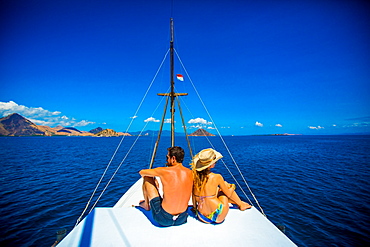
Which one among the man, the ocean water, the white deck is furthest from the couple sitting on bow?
the ocean water

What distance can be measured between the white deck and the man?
0.79 ft

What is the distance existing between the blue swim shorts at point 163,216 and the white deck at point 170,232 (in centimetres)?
12

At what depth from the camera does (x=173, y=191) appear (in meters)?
3.08

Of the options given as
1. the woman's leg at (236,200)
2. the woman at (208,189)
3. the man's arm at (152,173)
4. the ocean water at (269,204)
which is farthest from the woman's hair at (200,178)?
the ocean water at (269,204)

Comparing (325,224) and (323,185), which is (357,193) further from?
(325,224)

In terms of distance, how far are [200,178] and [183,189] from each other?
0.42 m

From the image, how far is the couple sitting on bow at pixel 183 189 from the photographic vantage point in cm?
310

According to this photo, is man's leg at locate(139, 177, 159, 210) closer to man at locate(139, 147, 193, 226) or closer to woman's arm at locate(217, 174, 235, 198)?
man at locate(139, 147, 193, 226)

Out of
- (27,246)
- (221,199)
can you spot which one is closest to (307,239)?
(221,199)

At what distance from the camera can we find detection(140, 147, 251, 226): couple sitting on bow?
122 inches

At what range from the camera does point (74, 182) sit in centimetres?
1229

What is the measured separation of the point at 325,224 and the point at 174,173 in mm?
7558

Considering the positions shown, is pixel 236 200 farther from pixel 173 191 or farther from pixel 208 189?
pixel 173 191

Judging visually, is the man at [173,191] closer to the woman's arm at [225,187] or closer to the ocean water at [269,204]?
the woman's arm at [225,187]
